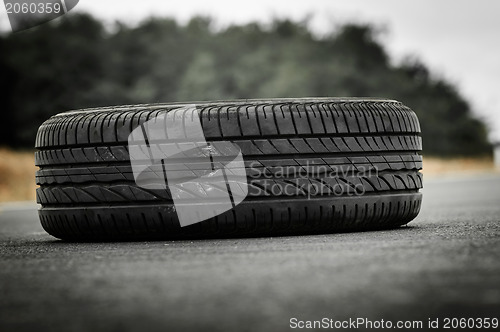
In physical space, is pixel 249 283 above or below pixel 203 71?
below

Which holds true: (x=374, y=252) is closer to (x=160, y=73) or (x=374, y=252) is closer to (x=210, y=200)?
(x=210, y=200)

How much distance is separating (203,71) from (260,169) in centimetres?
4395

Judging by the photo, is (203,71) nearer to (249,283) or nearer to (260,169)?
(260,169)

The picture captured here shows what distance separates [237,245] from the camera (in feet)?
12.4

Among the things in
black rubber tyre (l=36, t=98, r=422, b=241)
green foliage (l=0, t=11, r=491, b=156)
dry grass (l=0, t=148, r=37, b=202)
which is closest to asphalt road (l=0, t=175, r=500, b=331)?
black rubber tyre (l=36, t=98, r=422, b=241)

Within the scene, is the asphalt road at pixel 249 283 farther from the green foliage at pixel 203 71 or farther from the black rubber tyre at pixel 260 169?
the green foliage at pixel 203 71

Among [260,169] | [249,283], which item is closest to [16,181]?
[260,169]

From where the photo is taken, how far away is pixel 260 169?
419 cm

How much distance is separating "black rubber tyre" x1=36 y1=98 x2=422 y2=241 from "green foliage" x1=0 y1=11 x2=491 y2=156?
3493 cm

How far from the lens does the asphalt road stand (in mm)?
2082

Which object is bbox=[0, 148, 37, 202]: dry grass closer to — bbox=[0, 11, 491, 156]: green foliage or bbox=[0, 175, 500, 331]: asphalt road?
bbox=[0, 175, 500, 331]: asphalt road

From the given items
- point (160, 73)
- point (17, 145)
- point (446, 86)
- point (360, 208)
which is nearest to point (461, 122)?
point (446, 86)

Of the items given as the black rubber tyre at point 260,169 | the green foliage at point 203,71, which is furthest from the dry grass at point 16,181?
the green foliage at point 203,71

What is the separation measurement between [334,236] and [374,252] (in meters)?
0.93
